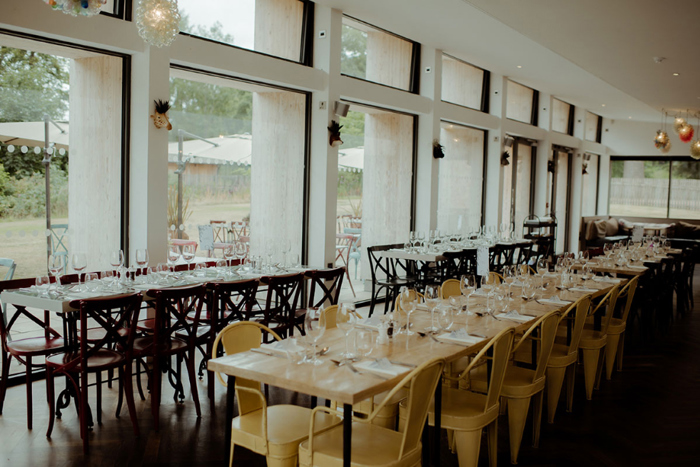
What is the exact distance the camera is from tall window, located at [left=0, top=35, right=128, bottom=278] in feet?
17.4

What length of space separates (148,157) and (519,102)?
997cm

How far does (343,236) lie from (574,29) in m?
4.15

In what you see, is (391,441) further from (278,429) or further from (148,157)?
(148,157)

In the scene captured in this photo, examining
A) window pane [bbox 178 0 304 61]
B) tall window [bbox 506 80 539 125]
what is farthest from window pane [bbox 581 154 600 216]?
window pane [bbox 178 0 304 61]

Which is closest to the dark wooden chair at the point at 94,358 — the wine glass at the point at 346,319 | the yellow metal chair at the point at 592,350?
the wine glass at the point at 346,319

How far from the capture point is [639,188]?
62.8 feet

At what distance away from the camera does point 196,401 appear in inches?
177

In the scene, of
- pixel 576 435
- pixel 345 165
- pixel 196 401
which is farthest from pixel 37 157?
pixel 576 435

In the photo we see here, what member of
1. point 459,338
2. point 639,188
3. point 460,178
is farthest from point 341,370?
point 639,188

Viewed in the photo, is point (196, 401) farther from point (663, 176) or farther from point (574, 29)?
point (663, 176)

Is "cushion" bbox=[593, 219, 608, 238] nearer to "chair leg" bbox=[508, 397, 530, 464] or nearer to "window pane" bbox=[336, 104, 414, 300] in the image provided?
"window pane" bbox=[336, 104, 414, 300]

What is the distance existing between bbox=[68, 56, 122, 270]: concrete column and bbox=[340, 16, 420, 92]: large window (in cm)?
352

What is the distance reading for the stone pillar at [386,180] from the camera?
9555mm

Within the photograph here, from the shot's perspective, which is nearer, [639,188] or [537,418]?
[537,418]
